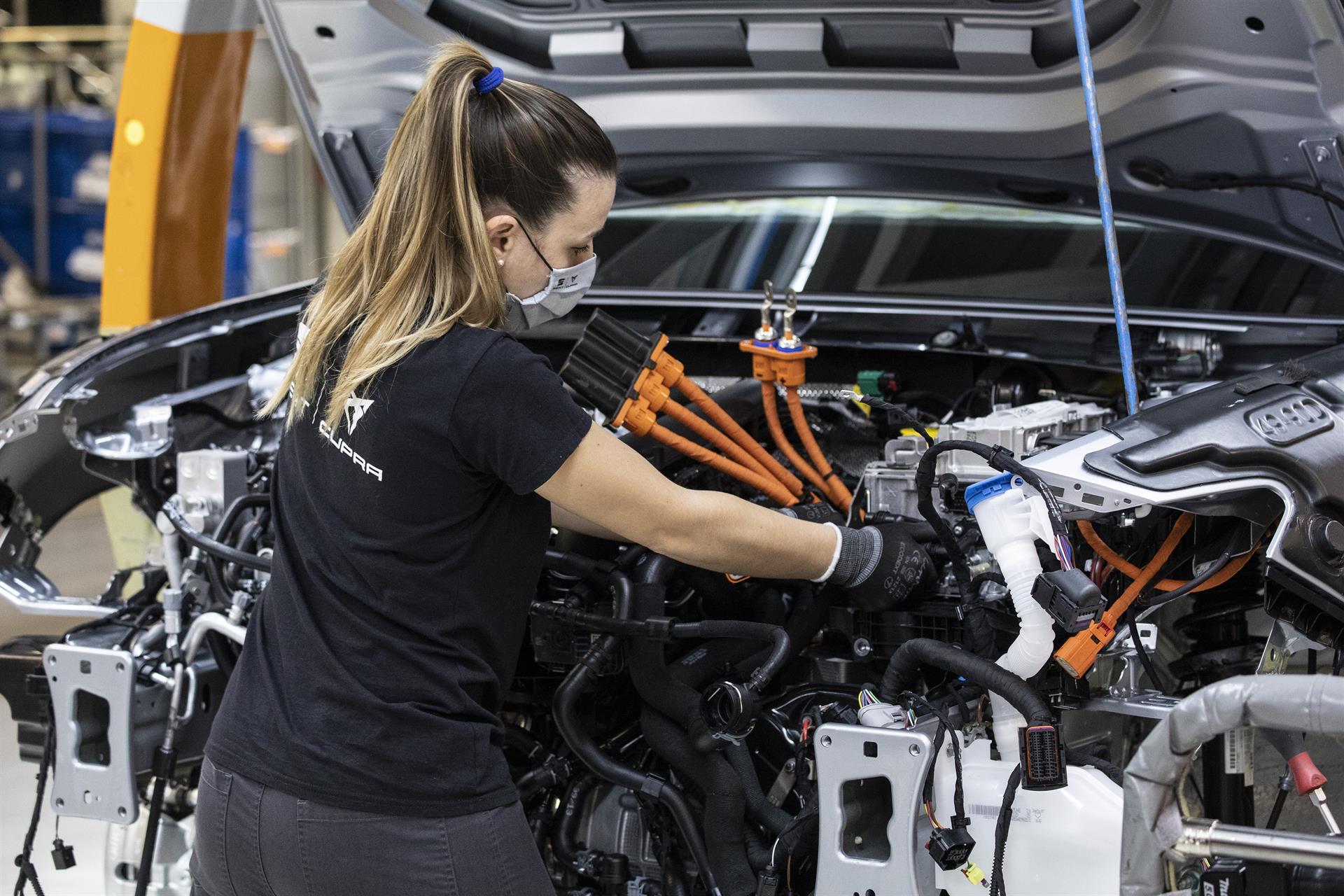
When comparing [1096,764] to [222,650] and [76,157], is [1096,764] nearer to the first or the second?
[222,650]

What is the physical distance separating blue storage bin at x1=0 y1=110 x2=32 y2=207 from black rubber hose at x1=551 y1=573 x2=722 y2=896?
7213 mm

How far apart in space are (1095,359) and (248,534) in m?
1.40

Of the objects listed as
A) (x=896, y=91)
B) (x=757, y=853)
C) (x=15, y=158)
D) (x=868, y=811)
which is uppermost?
(x=15, y=158)

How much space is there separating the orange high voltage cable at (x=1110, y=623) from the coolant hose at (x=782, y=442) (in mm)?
548

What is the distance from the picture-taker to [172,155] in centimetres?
355

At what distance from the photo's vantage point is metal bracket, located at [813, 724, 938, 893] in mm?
1604

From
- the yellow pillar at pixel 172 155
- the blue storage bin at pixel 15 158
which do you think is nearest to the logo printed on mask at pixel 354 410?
the yellow pillar at pixel 172 155

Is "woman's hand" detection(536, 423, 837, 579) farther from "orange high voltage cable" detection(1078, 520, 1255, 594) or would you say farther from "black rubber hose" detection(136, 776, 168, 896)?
"black rubber hose" detection(136, 776, 168, 896)

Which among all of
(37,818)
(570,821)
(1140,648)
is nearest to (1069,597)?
(1140,648)

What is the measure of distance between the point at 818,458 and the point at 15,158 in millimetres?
7223

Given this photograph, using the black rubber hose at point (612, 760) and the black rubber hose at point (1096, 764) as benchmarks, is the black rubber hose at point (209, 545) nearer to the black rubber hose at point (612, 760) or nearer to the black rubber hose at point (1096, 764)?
the black rubber hose at point (612, 760)

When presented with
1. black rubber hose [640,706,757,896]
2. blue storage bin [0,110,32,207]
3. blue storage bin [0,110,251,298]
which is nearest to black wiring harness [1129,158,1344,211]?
black rubber hose [640,706,757,896]

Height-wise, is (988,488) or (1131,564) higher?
(988,488)

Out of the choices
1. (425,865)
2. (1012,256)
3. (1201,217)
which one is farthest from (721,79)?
(425,865)
